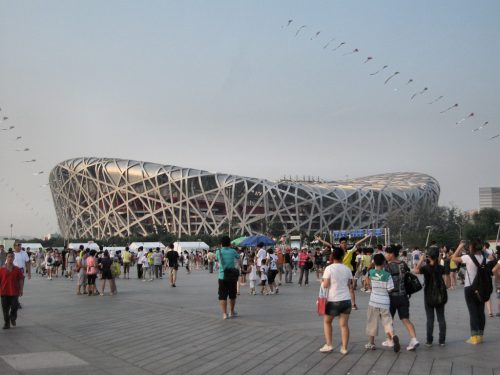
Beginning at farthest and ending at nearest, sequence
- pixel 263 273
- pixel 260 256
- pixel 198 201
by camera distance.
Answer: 1. pixel 198 201
2. pixel 260 256
3. pixel 263 273

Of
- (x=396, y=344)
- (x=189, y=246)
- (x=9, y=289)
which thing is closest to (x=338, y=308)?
(x=396, y=344)

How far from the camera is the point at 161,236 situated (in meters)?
91.2

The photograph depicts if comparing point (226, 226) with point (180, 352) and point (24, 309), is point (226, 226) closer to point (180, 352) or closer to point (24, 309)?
point (24, 309)

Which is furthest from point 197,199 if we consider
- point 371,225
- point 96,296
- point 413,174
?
point 96,296

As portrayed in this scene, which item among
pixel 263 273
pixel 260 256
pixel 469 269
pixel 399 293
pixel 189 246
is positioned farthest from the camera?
pixel 189 246

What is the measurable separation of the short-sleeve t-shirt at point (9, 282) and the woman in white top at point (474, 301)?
26.0 feet

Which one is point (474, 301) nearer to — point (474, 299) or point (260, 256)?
point (474, 299)

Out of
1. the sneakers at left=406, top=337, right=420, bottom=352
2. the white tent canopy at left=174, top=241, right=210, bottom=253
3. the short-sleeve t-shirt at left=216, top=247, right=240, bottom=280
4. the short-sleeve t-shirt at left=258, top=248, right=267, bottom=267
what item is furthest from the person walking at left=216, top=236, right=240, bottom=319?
the white tent canopy at left=174, top=241, right=210, bottom=253

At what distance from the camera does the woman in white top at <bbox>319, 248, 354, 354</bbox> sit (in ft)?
27.3

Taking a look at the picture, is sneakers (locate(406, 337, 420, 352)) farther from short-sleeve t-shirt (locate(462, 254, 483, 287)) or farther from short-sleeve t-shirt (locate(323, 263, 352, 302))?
short-sleeve t-shirt (locate(462, 254, 483, 287))

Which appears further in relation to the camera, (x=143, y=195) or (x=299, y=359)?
(x=143, y=195)

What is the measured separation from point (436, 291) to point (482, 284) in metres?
0.88

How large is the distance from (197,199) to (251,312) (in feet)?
280

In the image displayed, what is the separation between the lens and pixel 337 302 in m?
8.38
